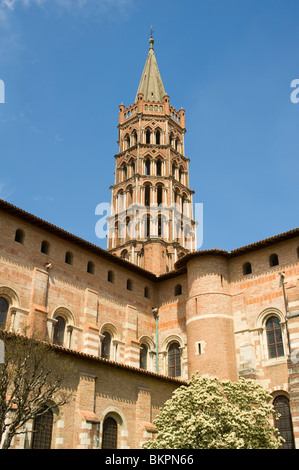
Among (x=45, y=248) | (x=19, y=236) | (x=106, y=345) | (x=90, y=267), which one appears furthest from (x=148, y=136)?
(x=19, y=236)

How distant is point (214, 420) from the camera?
74.1 ft

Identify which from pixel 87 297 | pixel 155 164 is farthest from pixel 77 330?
pixel 155 164

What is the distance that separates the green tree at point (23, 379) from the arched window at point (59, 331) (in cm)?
702

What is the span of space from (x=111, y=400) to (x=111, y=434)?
1654 mm

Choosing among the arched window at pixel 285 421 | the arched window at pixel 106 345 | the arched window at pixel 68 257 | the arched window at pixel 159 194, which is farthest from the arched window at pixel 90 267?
the arched window at pixel 159 194

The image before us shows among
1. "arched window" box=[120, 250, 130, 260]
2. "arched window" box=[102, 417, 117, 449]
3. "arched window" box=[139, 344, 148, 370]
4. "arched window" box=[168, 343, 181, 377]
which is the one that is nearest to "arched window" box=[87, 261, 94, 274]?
"arched window" box=[139, 344, 148, 370]

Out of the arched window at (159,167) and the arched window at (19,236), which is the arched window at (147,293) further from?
the arched window at (159,167)

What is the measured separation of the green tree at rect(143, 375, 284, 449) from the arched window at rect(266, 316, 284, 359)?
17.6 ft

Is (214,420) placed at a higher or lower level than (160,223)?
lower

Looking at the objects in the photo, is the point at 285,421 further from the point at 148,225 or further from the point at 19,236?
the point at 148,225

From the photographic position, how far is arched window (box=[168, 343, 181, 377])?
114ft

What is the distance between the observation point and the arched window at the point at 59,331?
97.5 feet

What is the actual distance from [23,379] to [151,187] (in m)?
33.7

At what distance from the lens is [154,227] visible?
47.8 m
